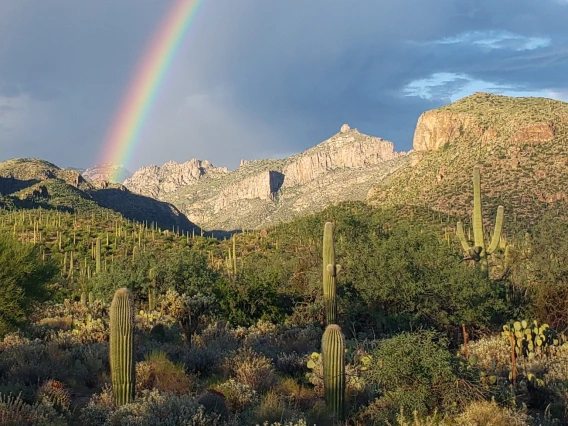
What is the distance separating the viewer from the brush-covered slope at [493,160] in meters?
54.0

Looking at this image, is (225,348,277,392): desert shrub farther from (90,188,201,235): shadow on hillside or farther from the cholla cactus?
(90,188,201,235): shadow on hillside

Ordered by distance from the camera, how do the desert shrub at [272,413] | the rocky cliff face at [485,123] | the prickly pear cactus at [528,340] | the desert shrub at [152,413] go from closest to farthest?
the desert shrub at [152,413] → the desert shrub at [272,413] → the prickly pear cactus at [528,340] → the rocky cliff face at [485,123]

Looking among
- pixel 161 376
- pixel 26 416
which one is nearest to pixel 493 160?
pixel 161 376

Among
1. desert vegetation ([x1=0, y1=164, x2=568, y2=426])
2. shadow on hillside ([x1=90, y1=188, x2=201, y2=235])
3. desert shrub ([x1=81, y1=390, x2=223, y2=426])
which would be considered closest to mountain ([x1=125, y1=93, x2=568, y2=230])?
desert vegetation ([x1=0, y1=164, x2=568, y2=426])

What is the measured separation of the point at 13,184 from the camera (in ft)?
321

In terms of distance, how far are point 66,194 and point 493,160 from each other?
224 ft

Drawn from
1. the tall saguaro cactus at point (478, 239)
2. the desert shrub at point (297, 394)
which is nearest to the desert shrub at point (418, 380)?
the desert shrub at point (297, 394)

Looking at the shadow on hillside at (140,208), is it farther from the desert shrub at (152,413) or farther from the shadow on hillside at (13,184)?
the desert shrub at (152,413)

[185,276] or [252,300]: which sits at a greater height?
[185,276]

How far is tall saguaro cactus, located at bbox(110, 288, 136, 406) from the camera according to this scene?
784 centimetres

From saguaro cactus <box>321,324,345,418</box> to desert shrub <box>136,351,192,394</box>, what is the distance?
7.46 feet

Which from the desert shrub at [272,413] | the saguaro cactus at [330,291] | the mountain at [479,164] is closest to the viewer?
the desert shrub at [272,413]

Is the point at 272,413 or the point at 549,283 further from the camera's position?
the point at 549,283

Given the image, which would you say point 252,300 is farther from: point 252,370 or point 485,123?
point 485,123
